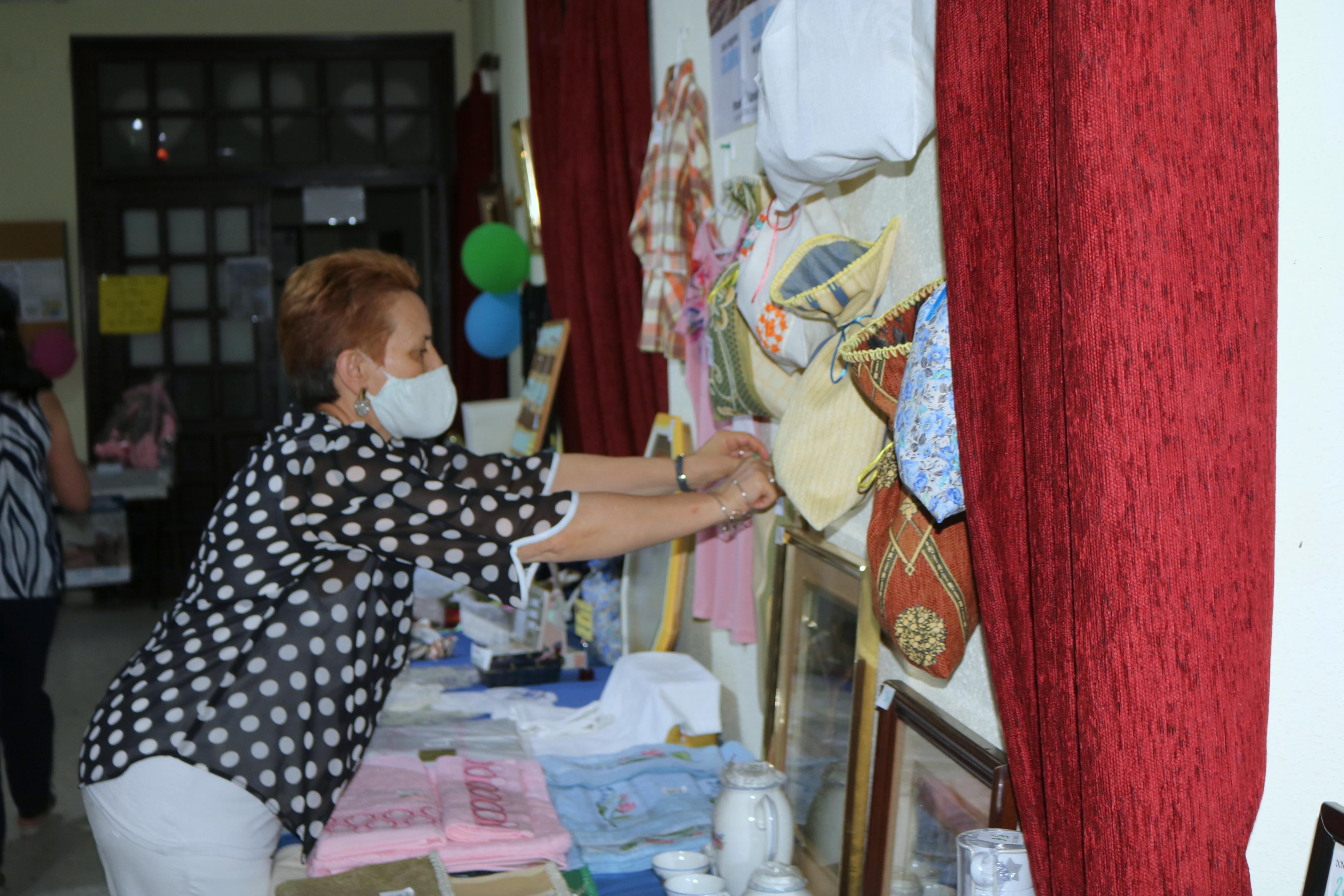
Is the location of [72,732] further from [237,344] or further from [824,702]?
[824,702]

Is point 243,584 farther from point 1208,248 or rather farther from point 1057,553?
point 1208,248

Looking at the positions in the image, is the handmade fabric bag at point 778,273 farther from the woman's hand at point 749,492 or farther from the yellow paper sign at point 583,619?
the yellow paper sign at point 583,619

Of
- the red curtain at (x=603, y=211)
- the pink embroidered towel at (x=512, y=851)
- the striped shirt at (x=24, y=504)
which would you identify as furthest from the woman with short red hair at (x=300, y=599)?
the striped shirt at (x=24, y=504)

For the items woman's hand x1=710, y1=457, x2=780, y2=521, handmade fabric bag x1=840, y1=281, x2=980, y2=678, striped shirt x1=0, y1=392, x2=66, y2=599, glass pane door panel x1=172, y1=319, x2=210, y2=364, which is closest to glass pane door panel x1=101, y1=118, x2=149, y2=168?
glass pane door panel x1=172, y1=319, x2=210, y2=364

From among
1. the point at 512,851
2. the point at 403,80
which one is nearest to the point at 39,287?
the point at 403,80

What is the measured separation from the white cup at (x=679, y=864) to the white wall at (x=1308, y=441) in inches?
32.9

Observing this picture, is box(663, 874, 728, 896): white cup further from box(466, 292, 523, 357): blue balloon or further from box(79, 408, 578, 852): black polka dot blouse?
box(466, 292, 523, 357): blue balloon

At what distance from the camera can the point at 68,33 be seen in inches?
255

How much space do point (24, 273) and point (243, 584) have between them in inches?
232

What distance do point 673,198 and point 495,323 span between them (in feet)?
8.17

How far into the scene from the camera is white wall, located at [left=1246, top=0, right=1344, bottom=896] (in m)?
0.80

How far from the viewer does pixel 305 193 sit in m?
6.65

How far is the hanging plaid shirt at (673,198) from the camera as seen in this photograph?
2.18 m

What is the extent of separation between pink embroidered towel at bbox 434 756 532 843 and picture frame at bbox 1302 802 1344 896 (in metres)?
1.09
